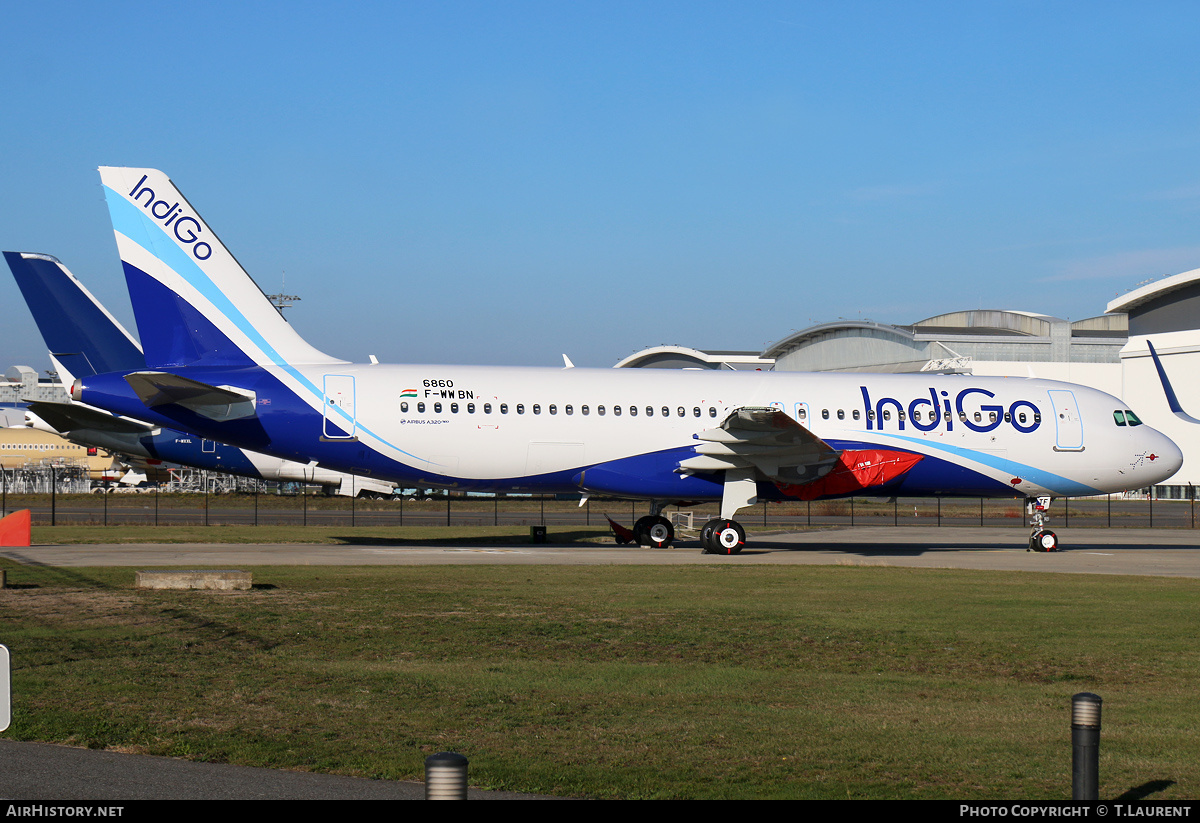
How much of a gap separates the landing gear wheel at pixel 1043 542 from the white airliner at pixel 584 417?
0.10 meters

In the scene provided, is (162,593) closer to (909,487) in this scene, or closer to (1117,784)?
(1117,784)

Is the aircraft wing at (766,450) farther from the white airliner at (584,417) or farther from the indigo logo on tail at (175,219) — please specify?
the indigo logo on tail at (175,219)

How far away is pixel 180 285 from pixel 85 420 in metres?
9.53

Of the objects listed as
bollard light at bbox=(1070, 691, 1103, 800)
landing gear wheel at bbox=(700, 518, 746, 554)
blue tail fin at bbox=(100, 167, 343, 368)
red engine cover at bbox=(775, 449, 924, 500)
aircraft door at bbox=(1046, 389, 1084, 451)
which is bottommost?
landing gear wheel at bbox=(700, 518, 746, 554)

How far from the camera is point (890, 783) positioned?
7.43 metres

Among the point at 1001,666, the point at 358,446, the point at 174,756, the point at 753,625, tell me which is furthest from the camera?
the point at 358,446

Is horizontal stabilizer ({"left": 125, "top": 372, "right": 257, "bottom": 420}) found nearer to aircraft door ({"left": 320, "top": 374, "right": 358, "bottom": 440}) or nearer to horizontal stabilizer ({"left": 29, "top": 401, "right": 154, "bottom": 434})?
aircraft door ({"left": 320, "top": 374, "right": 358, "bottom": 440})

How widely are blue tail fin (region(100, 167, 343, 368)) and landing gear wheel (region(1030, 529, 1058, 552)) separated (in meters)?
20.2

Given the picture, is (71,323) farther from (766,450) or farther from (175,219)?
(766,450)

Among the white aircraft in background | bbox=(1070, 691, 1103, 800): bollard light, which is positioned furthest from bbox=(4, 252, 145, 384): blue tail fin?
bbox=(1070, 691, 1103, 800): bollard light

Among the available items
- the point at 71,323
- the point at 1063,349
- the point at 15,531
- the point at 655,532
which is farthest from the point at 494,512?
the point at 1063,349

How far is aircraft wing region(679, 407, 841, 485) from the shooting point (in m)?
26.9

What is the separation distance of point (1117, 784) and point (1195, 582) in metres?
16.4

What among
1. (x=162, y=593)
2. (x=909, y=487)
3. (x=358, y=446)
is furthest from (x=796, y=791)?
(x=909, y=487)
